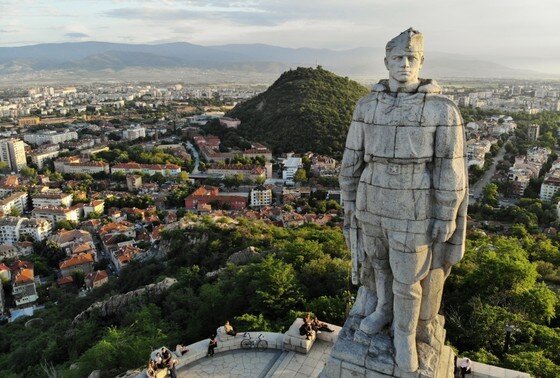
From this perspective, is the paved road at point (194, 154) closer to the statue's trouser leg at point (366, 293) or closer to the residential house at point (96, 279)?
the residential house at point (96, 279)

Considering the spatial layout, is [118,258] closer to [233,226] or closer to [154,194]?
[233,226]

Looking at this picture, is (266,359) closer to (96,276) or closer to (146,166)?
(96,276)

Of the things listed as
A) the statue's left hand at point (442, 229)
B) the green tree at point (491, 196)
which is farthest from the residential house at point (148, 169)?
the statue's left hand at point (442, 229)

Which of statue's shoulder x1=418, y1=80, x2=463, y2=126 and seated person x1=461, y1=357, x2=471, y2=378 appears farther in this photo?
seated person x1=461, y1=357, x2=471, y2=378

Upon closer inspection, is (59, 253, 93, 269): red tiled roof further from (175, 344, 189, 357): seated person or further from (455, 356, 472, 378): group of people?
(455, 356, 472, 378): group of people

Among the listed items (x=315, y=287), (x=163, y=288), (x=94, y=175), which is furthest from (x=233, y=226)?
(x=94, y=175)

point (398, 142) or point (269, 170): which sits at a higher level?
point (398, 142)

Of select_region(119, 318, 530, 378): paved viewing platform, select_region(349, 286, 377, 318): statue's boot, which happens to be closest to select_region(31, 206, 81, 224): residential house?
select_region(119, 318, 530, 378): paved viewing platform
